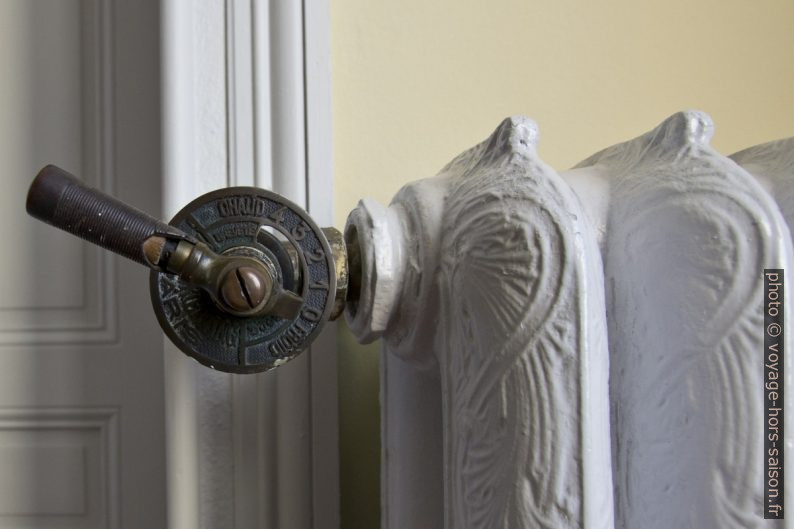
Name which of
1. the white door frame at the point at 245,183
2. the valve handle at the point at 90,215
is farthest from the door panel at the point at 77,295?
the valve handle at the point at 90,215

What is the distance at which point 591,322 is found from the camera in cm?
28

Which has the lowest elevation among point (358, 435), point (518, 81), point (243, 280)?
point (358, 435)

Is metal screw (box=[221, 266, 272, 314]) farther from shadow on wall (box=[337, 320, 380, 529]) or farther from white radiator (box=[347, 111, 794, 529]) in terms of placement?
shadow on wall (box=[337, 320, 380, 529])

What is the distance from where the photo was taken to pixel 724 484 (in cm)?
29

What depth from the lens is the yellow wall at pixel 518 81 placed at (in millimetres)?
446

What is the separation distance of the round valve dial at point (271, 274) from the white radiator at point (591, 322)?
0.08ft

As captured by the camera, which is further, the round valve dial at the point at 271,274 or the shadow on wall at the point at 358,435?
the shadow on wall at the point at 358,435

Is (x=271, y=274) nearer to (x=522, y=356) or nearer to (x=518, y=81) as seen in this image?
(x=522, y=356)

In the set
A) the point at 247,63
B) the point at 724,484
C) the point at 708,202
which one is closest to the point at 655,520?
the point at 724,484

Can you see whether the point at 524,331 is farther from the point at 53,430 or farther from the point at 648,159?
the point at 53,430

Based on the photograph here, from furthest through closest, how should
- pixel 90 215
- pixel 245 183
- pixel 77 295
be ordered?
pixel 77 295, pixel 245 183, pixel 90 215

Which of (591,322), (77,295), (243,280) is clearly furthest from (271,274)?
(77,295)

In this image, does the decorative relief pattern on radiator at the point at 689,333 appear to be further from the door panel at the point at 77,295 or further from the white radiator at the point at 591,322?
the door panel at the point at 77,295

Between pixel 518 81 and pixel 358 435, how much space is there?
0.26 meters
